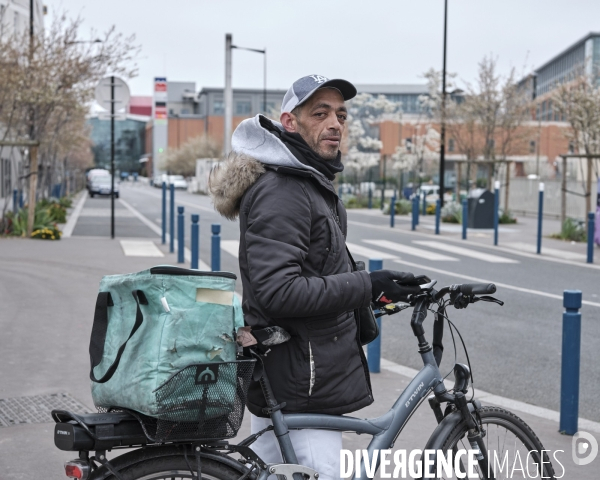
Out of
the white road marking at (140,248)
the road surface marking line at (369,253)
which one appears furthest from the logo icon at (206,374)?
the road surface marking line at (369,253)

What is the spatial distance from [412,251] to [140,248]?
18.6ft

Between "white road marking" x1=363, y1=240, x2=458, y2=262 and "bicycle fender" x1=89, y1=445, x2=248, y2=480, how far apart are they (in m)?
14.4

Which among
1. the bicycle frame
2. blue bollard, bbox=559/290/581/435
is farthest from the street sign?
the bicycle frame

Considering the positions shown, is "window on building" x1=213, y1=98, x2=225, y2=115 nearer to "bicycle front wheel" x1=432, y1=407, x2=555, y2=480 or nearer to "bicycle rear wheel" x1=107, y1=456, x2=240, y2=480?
"bicycle front wheel" x1=432, y1=407, x2=555, y2=480

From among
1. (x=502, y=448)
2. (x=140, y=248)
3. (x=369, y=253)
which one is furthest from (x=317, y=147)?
(x=369, y=253)

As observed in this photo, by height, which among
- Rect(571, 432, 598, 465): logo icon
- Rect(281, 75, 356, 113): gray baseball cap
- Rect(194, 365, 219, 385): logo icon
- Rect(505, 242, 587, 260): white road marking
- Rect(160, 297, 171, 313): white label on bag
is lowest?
Rect(505, 242, 587, 260): white road marking

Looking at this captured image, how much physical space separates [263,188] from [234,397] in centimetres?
68

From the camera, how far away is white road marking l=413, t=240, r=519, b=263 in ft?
55.9

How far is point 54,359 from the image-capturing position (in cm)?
729

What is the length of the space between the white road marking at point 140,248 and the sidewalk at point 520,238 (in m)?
7.69

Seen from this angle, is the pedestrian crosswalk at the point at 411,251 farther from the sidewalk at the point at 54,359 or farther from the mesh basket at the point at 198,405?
the mesh basket at the point at 198,405

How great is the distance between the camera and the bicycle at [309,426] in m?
2.57

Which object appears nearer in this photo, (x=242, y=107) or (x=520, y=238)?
(x=520, y=238)

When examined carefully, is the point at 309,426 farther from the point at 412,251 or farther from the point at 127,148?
the point at 127,148
